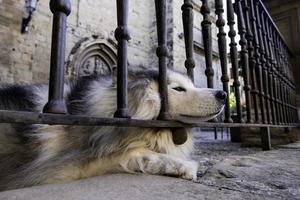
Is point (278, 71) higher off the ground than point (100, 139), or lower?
higher

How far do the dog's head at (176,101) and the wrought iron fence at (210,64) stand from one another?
8 cm

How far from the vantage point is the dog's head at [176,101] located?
1352mm

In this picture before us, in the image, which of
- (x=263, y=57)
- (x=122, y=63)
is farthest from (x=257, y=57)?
(x=122, y=63)

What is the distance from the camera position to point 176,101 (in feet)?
4.53

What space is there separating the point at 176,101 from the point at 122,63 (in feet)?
1.48

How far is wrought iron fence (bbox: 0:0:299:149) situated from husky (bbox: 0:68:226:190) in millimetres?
136

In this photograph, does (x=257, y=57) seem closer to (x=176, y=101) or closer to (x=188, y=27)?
(x=188, y=27)

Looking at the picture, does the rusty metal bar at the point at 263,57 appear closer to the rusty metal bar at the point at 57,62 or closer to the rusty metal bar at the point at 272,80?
the rusty metal bar at the point at 272,80

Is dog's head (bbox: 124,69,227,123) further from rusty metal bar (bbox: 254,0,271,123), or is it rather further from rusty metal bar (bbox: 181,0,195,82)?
rusty metal bar (bbox: 254,0,271,123)

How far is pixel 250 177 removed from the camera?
44.8 inches

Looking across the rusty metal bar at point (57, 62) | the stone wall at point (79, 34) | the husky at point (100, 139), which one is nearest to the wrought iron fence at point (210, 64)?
the rusty metal bar at point (57, 62)

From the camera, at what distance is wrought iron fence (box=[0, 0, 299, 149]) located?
789mm

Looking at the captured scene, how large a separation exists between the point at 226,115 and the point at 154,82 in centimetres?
59

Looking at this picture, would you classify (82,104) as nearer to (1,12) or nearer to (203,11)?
(203,11)
